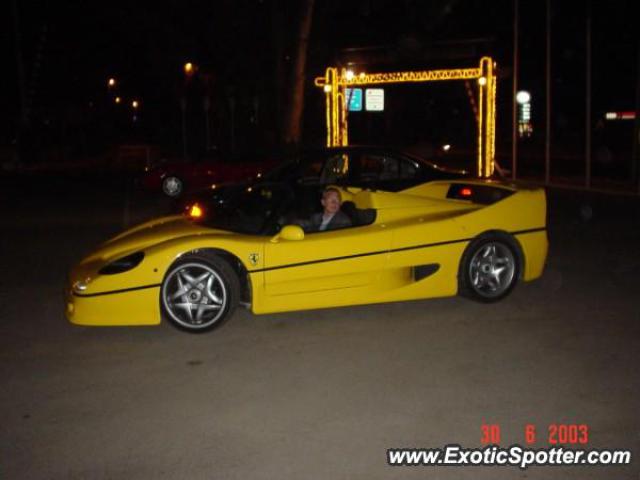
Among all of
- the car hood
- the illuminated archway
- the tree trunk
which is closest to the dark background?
the tree trunk

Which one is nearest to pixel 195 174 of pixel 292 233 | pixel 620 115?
pixel 292 233

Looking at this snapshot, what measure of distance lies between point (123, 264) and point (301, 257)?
147 centimetres

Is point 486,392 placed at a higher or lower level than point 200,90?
lower

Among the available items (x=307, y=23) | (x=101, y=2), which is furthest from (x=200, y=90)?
(x=307, y=23)

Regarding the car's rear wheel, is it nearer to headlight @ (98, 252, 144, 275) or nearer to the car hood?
the car hood

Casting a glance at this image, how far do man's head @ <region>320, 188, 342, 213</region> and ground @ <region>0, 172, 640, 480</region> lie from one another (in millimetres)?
975

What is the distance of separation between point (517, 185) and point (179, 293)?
3.93 m

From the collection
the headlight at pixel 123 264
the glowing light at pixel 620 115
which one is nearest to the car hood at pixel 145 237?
the headlight at pixel 123 264

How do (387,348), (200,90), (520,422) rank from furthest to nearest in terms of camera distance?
(200,90), (387,348), (520,422)

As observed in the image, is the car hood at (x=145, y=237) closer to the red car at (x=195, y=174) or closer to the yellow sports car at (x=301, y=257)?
the yellow sports car at (x=301, y=257)

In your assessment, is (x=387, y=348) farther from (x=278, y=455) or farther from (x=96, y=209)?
(x=96, y=209)

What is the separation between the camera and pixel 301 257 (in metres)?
7.14

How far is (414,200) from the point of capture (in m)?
8.06

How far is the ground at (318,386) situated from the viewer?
456 cm
